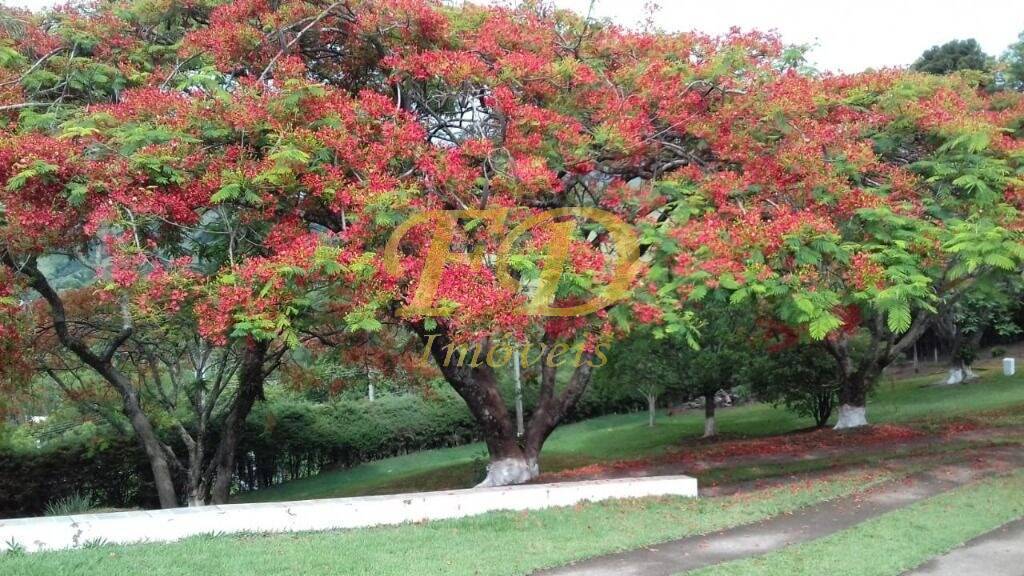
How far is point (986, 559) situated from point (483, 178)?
20.6 ft

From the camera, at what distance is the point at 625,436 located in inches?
912

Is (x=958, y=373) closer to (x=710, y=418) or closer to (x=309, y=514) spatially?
(x=710, y=418)

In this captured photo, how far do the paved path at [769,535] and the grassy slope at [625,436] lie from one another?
677 centimetres

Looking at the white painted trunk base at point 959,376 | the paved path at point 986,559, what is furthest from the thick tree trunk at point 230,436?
the white painted trunk base at point 959,376

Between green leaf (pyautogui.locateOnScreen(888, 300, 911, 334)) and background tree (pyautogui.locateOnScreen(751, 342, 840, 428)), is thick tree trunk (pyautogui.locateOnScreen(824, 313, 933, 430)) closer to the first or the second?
background tree (pyautogui.locateOnScreen(751, 342, 840, 428))

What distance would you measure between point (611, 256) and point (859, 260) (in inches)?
106

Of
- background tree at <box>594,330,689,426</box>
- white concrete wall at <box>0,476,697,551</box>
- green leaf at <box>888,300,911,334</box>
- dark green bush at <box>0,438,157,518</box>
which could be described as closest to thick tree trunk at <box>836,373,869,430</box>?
background tree at <box>594,330,689,426</box>

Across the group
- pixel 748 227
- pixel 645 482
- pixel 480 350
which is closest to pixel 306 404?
pixel 480 350

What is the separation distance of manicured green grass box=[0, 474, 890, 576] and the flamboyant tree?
1.93m

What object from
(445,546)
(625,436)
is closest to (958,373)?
(625,436)

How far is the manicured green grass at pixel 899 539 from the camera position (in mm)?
6789

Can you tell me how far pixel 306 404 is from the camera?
1975 centimetres

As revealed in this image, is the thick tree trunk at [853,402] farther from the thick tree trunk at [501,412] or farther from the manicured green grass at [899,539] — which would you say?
the thick tree trunk at [501,412]

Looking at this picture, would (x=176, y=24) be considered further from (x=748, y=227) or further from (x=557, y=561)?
(x=557, y=561)
